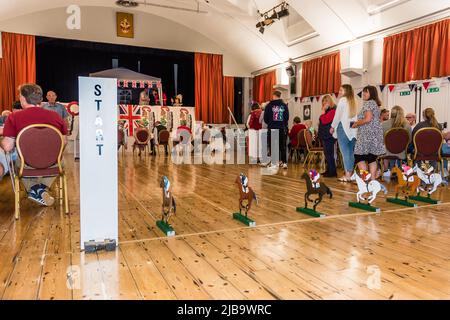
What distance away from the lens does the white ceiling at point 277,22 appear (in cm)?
786

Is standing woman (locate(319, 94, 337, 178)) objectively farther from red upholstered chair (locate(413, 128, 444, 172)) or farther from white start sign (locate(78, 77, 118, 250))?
white start sign (locate(78, 77, 118, 250))

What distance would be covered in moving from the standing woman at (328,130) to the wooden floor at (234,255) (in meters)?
2.15

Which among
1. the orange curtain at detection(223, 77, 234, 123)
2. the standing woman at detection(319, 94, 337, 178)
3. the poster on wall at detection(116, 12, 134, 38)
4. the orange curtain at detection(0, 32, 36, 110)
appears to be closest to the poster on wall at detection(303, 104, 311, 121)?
the orange curtain at detection(223, 77, 234, 123)

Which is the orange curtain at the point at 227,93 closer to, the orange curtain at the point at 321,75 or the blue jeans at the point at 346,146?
the orange curtain at the point at 321,75

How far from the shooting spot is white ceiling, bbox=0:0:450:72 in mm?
7859

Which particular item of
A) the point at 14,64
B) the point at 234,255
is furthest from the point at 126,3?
the point at 234,255

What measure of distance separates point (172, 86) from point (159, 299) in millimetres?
12525

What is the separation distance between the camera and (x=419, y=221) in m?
2.91

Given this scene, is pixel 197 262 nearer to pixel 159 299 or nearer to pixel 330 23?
pixel 159 299

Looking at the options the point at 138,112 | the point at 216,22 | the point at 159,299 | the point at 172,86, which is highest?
the point at 216,22

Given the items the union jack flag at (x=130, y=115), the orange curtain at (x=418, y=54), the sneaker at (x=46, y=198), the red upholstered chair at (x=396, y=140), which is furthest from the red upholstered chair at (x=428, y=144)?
the union jack flag at (x=130, y=115)

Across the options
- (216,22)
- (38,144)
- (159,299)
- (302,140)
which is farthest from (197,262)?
(216,22)

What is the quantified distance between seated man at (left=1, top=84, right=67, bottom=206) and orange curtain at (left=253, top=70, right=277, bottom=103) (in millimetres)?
9806

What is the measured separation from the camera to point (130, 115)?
35.7ft
